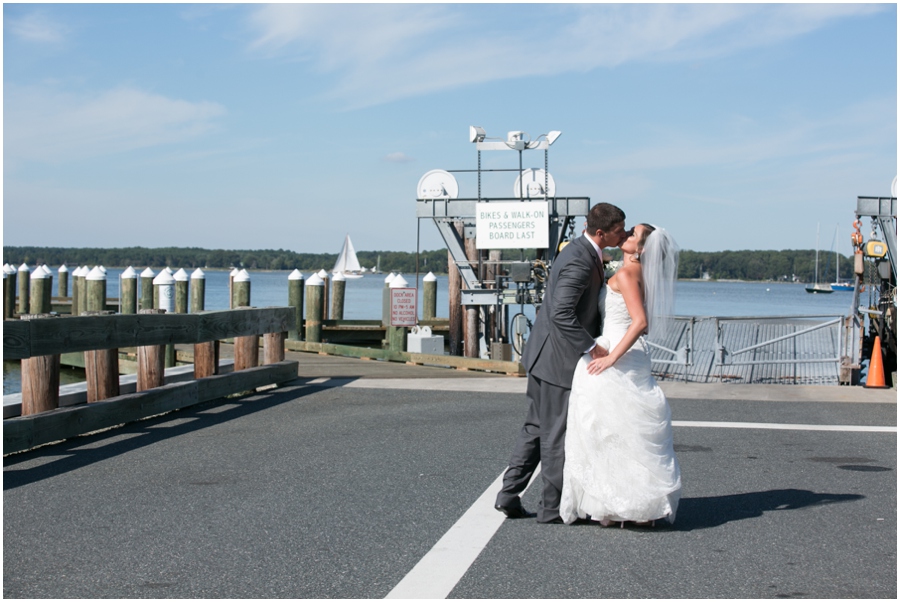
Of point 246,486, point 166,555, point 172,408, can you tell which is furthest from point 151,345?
point 166,555

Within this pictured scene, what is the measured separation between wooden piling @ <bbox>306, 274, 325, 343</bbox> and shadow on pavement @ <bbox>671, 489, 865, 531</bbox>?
57.0ft

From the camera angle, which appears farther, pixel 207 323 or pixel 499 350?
pixel 499 350

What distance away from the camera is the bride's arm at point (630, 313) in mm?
5438

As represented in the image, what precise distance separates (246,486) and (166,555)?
5.46 ft

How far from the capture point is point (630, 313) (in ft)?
18.1

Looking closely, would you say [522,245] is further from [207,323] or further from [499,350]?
[207,323]

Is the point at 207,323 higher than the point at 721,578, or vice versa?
the point at 207,323

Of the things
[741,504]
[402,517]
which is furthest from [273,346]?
[741,504]

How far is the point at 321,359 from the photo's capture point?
17391 mm

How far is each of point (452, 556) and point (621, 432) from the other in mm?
1213

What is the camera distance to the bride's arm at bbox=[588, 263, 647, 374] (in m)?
5.44

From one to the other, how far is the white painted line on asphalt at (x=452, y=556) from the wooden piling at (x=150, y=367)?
473 cm

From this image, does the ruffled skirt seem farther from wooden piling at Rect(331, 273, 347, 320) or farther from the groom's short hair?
wooden piling at Rect(331, 273, 347, 320)

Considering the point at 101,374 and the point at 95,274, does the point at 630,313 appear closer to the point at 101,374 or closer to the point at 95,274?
the point at 101,374
